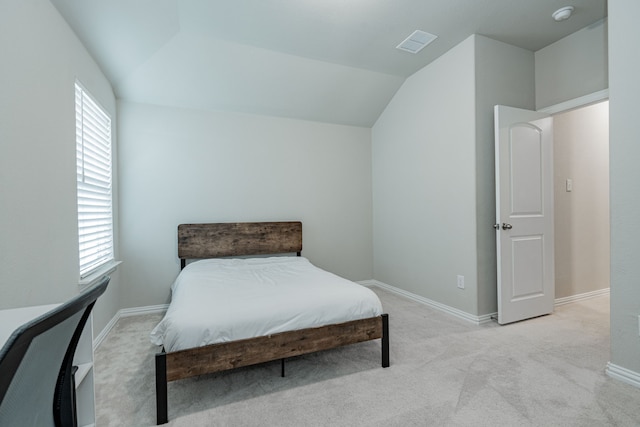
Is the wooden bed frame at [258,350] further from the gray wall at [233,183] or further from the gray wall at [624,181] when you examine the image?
the gray wall at [233,183]

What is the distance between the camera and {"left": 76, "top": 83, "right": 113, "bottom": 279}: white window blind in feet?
7.83

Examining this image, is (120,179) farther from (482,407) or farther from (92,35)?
(482,407)

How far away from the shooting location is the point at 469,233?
304cm

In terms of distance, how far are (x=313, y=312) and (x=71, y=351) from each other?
132 cm

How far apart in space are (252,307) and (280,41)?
254cm

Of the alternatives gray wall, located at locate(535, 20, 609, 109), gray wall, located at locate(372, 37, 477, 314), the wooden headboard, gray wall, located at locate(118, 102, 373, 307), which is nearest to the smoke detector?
gray wall, located at locate(535, 20, 609, 109)

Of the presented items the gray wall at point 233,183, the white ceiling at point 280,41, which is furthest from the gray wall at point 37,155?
the gray wall at point 233,183

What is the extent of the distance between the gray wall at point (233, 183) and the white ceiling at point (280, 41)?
26 centimetres

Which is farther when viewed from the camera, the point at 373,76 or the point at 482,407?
the point at 373,76

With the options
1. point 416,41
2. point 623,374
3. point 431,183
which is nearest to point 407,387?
point 623,374

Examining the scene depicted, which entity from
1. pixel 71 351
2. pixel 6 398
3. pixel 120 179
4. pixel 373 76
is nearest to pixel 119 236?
pixel 120 179

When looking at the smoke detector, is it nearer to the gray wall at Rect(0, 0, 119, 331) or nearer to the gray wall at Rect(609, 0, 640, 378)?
the gray wall at Rect(609, 0, 640, 378)

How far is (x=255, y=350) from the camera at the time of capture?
1.85 m

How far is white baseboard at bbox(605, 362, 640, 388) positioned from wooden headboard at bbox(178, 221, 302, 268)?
3037mm
